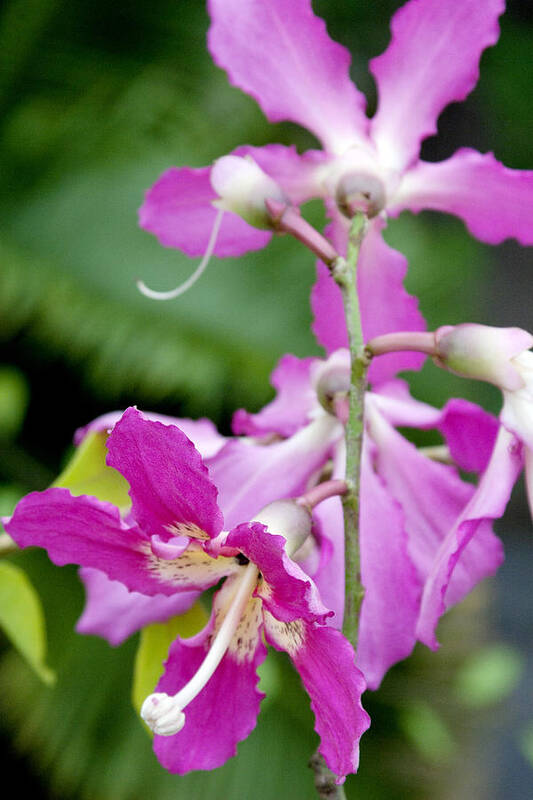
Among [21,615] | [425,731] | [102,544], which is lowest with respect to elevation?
[425,731]

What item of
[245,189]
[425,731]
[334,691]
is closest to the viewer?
[334,691]

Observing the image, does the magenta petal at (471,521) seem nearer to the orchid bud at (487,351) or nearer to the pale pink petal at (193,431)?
the orchid bud at (487,351)

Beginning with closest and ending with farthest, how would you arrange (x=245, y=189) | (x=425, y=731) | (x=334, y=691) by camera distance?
(x=334, y=691) → (x=245, y=189) → (x=425, y=731)

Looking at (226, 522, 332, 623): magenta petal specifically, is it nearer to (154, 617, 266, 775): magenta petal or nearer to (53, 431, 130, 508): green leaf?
(154, 617, 266, 775): magenta petal

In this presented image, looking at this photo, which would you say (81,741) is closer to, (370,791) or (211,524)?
(370,791)

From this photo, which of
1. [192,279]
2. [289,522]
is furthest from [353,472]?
[192,279]

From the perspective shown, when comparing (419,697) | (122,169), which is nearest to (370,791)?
(419,697)

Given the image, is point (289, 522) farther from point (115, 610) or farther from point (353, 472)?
point (115, 610)
